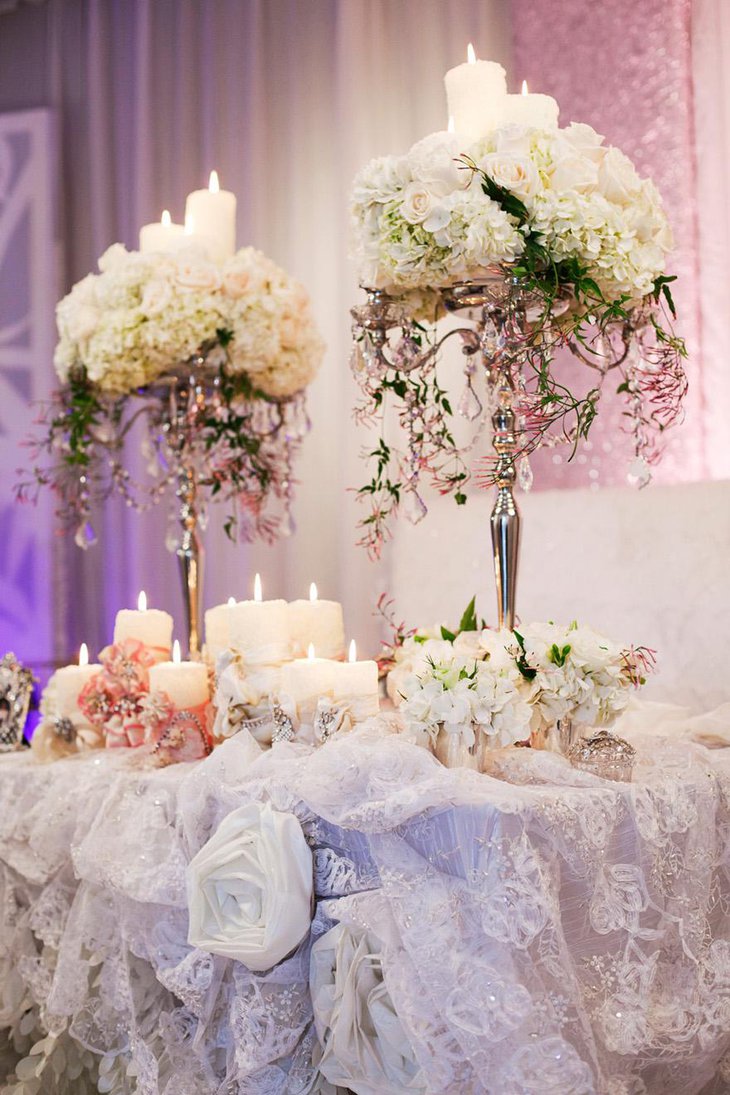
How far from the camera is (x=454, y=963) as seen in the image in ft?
3.93

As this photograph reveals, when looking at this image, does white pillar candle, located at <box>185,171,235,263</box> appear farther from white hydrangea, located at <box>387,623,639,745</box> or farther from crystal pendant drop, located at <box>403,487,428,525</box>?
white hydrangea, located at <box>387,623,639,745</box>

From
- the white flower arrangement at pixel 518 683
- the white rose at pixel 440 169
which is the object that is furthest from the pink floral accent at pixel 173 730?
the white rose at pixel 440 169

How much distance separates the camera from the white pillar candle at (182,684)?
5.82 ft

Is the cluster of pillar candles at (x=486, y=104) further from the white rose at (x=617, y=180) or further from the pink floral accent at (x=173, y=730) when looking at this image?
the pink floral accent at (x=173, y=730)

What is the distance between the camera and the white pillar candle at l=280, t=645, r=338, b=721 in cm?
159

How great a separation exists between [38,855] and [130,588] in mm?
1992

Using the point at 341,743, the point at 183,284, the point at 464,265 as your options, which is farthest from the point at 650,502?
the point at 341,743

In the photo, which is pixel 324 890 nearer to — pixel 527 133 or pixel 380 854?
pixel 380 854

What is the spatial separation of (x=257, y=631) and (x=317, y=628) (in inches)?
4.7

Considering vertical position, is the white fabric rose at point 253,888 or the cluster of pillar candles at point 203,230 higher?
the cluster of pillar candles at point 203,230

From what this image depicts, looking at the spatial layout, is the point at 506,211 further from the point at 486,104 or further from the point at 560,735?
the point at 560,735

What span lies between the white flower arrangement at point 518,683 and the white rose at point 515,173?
599 mm

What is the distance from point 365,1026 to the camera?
1.29 m

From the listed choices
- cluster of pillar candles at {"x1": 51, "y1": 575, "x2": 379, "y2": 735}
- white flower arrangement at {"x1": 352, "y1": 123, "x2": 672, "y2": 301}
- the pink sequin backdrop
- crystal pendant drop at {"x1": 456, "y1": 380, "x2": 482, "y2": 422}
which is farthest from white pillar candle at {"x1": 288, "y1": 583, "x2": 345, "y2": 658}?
the pink sequin backdrop
